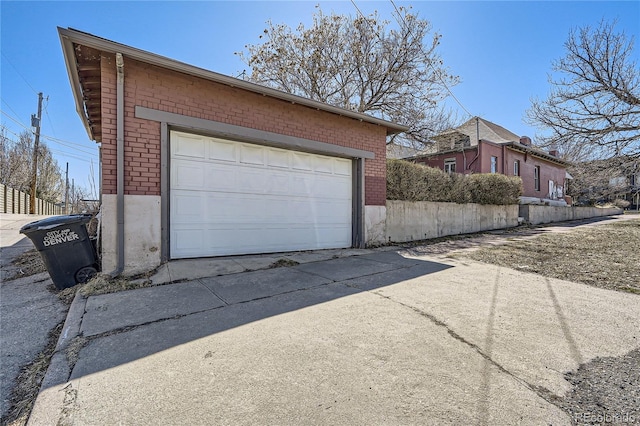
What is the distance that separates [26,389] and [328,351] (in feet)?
6.89

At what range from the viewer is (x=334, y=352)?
2336 mm

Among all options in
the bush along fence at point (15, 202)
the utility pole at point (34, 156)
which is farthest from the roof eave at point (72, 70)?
the utility pole at point (34, 156)

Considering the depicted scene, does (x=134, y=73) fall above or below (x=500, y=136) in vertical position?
below

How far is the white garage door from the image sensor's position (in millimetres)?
5203

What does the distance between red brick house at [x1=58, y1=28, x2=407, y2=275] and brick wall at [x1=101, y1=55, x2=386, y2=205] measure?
0.02 meters

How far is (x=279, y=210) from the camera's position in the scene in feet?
20.9

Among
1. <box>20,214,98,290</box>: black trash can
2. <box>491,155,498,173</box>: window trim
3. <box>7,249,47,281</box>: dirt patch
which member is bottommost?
<box>7,249,47,281</box>: dirt patch

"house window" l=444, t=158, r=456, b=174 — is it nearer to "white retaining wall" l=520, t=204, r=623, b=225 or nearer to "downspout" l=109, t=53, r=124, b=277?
"white retaining wall" l=520, t=204, r=623, b=225

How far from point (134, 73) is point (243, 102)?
1820 millimetres

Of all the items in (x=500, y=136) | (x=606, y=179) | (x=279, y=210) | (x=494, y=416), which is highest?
(x=500, y=136)

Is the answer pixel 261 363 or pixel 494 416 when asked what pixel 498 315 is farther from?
pixel 261 363

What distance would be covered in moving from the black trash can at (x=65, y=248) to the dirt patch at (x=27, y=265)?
1.73 metres

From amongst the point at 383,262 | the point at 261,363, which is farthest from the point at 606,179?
the point at 261,363

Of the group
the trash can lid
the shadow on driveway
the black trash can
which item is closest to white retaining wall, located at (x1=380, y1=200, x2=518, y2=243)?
the shadow on driveway
